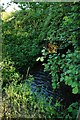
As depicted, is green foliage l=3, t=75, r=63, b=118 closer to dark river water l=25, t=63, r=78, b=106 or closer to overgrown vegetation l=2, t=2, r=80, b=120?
overgrown vegetation l=2, t=2, r=80, b=120

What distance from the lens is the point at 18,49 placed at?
14.0 ft

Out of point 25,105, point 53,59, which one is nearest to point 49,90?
point 25,105

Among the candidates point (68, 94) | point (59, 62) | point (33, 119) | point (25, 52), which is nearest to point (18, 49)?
point (25, 52)

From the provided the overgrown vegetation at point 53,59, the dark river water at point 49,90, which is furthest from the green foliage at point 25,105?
the dark river water at point 49,90

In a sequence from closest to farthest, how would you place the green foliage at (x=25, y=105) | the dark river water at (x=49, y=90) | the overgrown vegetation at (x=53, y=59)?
1. the overgrown vegetation at (x=53, y=59)
2. the green foliage at (x=25, y=105)
3. the dark river water at (x=49, y=90)

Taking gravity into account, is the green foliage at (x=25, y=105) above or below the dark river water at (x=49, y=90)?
below

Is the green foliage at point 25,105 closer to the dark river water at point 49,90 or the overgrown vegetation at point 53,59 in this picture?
the overgrown vegetation at point 53,59

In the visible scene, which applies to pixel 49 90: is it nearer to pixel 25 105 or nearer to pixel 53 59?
pixel 25 105

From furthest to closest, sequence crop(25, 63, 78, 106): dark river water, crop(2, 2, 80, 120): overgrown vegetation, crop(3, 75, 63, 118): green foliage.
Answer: crop(25, 63, 78, 106): dark river water
crop(3, 75, 63, 118): green foliage
crop(2, 2, 80, 120): overgrown vegetation

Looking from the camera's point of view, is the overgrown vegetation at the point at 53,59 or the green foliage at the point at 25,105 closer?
the overgrown vegetation at the point at 53,59

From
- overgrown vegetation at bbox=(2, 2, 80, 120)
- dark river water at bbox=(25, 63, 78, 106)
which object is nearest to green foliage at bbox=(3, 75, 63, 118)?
overgrown vegetation at bbox=(2, 2, 80, 120)

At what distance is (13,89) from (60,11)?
0.93 metres

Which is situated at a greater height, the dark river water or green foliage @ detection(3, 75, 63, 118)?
the dark river water

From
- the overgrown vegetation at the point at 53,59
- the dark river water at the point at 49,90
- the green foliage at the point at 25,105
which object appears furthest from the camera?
the dark river water at the point at 49,90
